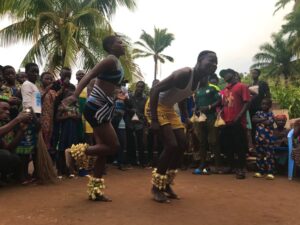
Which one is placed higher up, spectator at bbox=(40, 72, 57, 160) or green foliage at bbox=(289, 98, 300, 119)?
green foliage at bbox=(289, 98, 300, 119)

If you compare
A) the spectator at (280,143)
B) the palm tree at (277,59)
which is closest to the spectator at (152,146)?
the spectator at (280,143)

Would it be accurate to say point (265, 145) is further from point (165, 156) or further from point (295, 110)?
point (295, 110)

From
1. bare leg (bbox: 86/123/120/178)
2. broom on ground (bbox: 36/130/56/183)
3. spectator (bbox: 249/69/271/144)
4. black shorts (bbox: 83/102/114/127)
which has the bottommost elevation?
broom on ground (bbox: 36/130/56/183)

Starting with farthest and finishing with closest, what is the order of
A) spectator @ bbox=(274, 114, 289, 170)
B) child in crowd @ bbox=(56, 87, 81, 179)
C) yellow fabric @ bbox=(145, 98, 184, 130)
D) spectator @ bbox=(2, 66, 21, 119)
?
spectator @ bbox=(274, 114, 289, 170), child in crowd @ bbox=(56, 87, 81, 179), spectator @ bbox=(2, 66, 21, 119), yellow fabric @ bbox=(145, 98, 184, 130)

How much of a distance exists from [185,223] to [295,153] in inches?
129

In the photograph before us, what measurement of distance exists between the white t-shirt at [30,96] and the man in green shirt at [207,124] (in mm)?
3025

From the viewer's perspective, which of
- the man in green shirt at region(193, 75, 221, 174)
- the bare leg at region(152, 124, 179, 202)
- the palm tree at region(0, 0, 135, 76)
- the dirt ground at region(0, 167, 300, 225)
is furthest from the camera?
the palm tree at region(0, 0, 135, 76)

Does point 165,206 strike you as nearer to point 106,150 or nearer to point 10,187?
point 106,150

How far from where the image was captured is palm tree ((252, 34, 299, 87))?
134 feet

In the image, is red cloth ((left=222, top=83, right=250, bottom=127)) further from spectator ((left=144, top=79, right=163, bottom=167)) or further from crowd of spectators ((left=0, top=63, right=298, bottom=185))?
spectator ((left=144, top=79, right=163, bottom=167))

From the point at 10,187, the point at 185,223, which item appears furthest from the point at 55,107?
the point at 185,223

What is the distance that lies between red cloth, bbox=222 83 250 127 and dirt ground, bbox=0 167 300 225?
1220 mm

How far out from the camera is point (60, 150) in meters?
6.38

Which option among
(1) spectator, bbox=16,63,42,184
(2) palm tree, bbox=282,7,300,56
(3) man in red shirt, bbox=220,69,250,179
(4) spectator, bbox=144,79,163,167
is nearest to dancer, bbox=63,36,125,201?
(1) spectator, bbox=16,63,42,184
